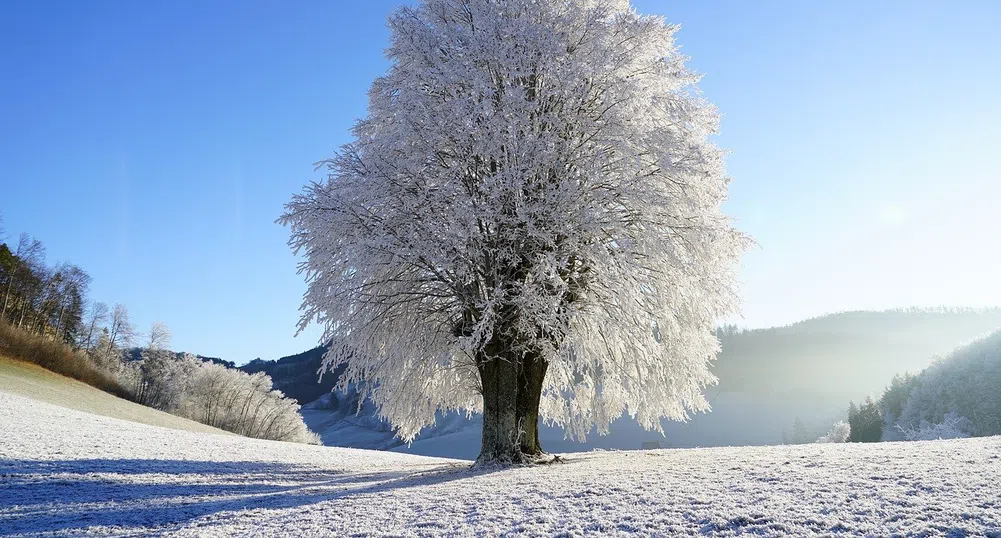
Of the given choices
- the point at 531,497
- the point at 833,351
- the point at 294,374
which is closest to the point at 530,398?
the point at 531,497

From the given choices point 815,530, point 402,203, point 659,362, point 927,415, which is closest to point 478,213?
point 402,203

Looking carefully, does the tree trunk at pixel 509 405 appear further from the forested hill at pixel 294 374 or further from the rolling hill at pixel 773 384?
the forested hill at pixel 294 374

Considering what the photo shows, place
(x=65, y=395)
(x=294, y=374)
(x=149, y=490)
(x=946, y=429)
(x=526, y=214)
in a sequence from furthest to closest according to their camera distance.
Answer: (x=294, y=374)
(x=946, y=429)
(x=65, y=395)
(x=526, y=214)
(x=149, y=490)

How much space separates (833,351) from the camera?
531ft

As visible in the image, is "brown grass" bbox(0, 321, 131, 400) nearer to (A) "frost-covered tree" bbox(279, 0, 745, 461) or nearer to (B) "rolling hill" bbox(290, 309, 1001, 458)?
(A) "frost-covered tree" bbox(279, 0, 745, 461)

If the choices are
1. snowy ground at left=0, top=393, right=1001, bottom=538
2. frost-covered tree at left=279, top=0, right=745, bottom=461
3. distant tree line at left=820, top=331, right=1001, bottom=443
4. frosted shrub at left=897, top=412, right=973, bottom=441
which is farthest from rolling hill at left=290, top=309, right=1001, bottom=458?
snowy ground at left=0, top=393, right=1001, bottom=538

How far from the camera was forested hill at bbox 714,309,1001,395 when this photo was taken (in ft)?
483

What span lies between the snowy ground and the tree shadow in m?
0.04

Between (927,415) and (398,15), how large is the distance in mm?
69259

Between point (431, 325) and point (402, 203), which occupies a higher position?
point (402, 203)

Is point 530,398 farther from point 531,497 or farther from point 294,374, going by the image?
point 294,374

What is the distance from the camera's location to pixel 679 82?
1413cm

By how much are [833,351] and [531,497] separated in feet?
594

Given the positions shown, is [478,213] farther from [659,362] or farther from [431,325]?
[659,362]
